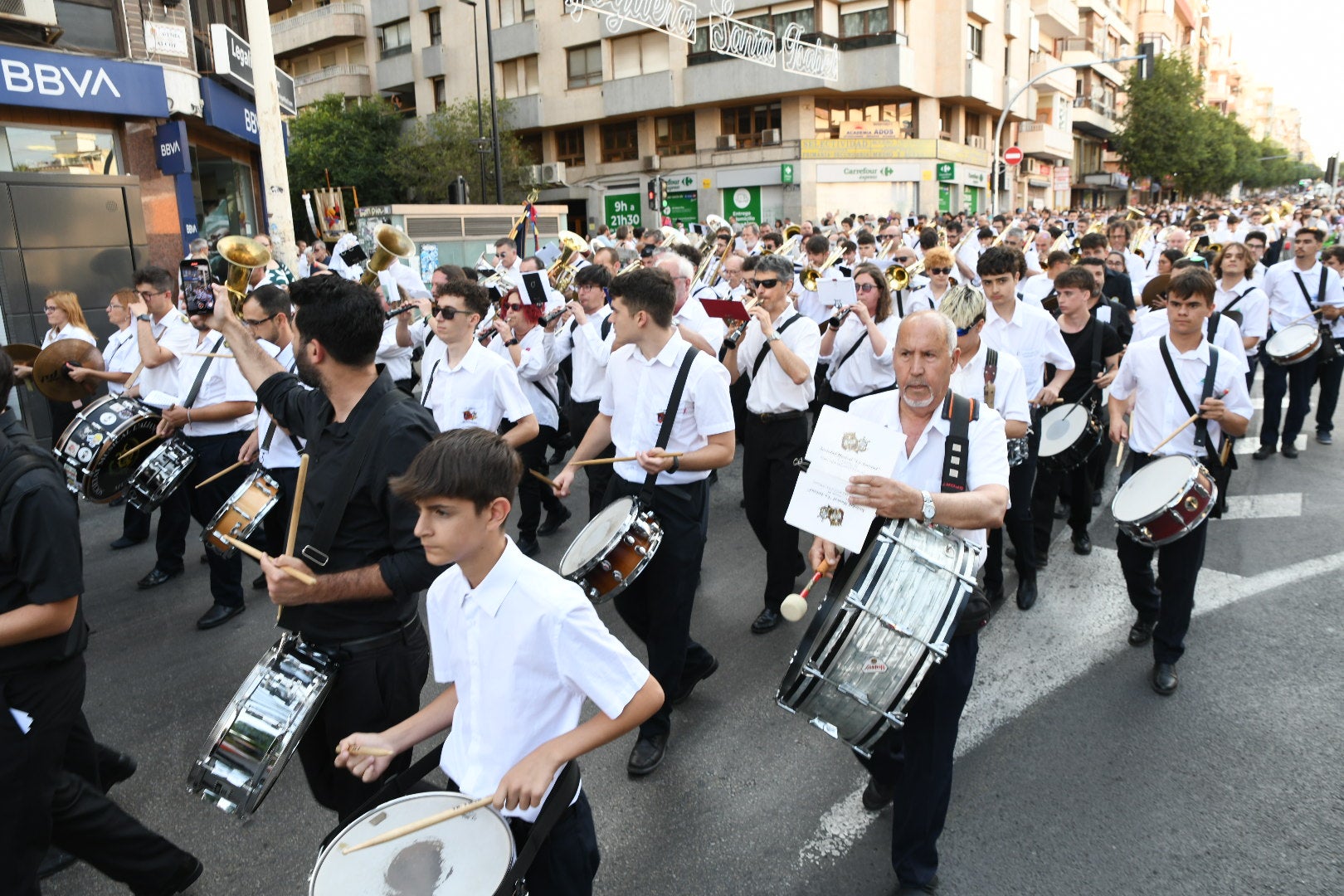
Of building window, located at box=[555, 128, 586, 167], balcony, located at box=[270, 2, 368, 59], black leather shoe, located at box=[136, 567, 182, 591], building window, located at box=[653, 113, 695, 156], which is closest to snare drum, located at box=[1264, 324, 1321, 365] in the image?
black leather shoe, located at box=[136, 567, 182, 591]

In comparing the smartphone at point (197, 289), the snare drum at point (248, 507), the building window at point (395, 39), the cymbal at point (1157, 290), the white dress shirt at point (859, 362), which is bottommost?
the snare drum at point (248, 507)

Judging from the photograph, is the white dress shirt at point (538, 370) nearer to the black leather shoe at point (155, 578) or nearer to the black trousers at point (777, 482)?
the black trousers at point (777, 482)

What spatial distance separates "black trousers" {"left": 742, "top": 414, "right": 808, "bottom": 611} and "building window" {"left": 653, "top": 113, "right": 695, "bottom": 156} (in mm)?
36885

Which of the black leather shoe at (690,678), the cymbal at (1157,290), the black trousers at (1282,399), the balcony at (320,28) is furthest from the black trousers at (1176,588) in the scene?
the balcony at (320,28)

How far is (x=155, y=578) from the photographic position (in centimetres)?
664

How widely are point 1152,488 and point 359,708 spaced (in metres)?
3.99

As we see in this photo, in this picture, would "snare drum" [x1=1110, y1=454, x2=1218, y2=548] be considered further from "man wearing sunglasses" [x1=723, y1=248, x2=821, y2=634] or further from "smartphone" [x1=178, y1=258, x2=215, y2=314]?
"smartphone" [x1=178, y1=258, x2=215, y2=314]

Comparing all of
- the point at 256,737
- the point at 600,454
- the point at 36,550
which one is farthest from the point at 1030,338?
the point at 36,550

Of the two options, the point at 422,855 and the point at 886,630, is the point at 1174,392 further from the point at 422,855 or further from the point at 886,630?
the point at 422,855

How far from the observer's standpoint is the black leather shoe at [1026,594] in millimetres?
5809

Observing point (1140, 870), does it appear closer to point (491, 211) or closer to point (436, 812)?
point (436, 812)

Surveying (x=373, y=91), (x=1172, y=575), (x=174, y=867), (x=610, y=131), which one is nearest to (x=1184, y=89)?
(x=610, y=131)

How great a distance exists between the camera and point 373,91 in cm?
4822

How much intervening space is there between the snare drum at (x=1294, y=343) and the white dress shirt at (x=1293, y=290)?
53 centimetres
